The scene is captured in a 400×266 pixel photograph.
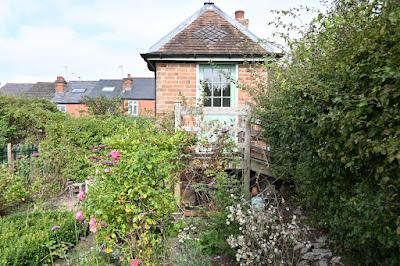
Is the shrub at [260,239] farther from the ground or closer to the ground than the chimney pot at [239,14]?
closer to the ground

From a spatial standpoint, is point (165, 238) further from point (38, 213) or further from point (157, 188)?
point (38, 213)

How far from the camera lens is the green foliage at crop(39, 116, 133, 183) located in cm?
945

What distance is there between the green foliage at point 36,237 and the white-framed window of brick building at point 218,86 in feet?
17.6

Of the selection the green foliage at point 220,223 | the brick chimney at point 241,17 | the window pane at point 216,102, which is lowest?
the green foliage at point 220,223

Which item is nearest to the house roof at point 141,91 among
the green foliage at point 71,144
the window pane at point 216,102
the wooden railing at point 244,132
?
the green foliage at point 71,144

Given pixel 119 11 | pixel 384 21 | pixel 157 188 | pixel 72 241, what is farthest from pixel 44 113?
pixel 384 21

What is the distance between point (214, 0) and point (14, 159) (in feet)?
26.0

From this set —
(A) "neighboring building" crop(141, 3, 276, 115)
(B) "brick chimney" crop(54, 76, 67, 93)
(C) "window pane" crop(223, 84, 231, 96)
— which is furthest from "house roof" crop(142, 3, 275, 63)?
(B) "brick chimney" crop(54, 76, 67, 93)

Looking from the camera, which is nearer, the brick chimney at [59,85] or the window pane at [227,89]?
the window pane at [227,89]

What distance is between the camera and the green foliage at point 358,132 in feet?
7.10

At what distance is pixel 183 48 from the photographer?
9969 mm

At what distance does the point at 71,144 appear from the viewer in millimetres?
10180

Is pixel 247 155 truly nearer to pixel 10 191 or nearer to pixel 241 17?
pixel 10 191

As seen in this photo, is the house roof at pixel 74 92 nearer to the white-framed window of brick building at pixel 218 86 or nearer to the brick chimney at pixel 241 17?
the brick chimney at pixel 241 17
